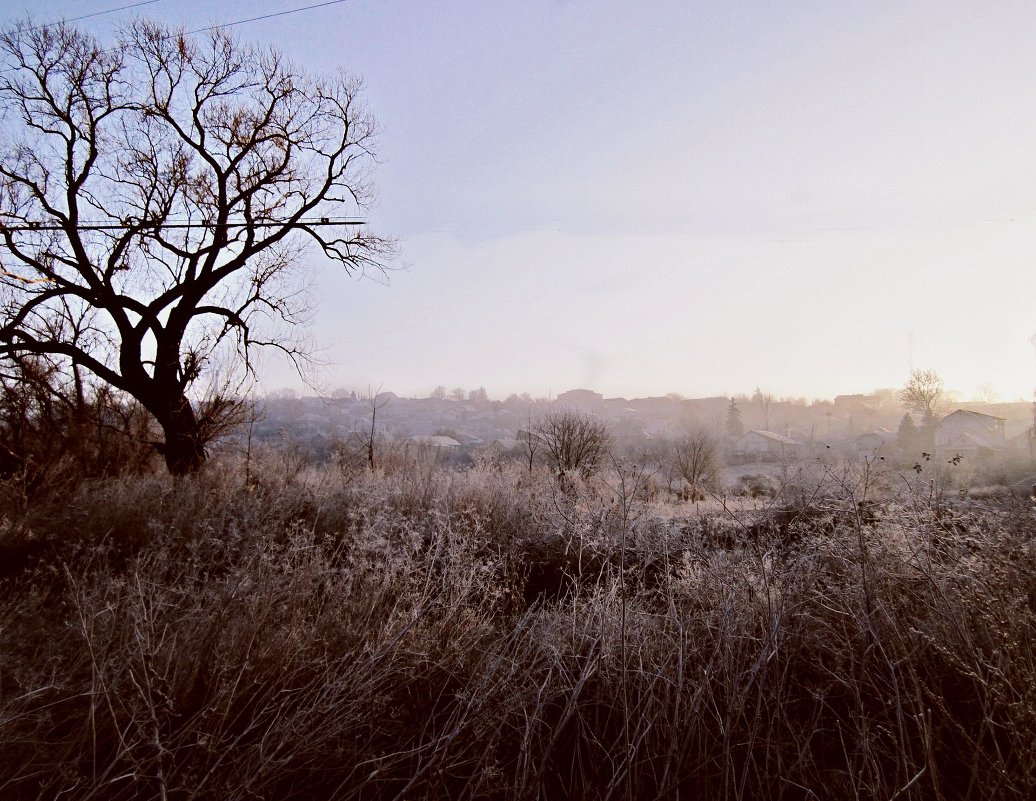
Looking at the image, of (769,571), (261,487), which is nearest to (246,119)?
(261,487)

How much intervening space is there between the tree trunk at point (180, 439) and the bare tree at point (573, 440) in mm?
12273

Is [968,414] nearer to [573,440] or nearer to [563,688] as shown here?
[573,440]

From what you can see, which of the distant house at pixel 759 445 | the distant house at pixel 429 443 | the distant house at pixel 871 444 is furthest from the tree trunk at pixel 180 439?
the distant house at pixel 759 445

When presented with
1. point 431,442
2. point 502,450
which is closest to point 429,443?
point 502,450

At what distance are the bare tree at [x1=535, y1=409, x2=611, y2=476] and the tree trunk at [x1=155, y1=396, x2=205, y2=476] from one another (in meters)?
12.3

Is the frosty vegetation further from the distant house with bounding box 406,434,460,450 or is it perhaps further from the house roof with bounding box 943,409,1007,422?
the house roof with bounding box 943,409,1007,422

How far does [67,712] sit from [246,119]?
1336 centimetres

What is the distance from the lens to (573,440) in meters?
22.2

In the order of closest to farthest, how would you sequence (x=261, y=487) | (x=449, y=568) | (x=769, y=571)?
(x=769, y=571) → (x=449, y=568) → (x=261, y=487)

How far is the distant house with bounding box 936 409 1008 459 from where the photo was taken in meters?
36.1

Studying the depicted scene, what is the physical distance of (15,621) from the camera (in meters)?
4.64

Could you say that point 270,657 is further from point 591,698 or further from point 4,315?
point 4,315

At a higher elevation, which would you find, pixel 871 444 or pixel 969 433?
pixel 969 433

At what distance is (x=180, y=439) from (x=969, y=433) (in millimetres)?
46283
